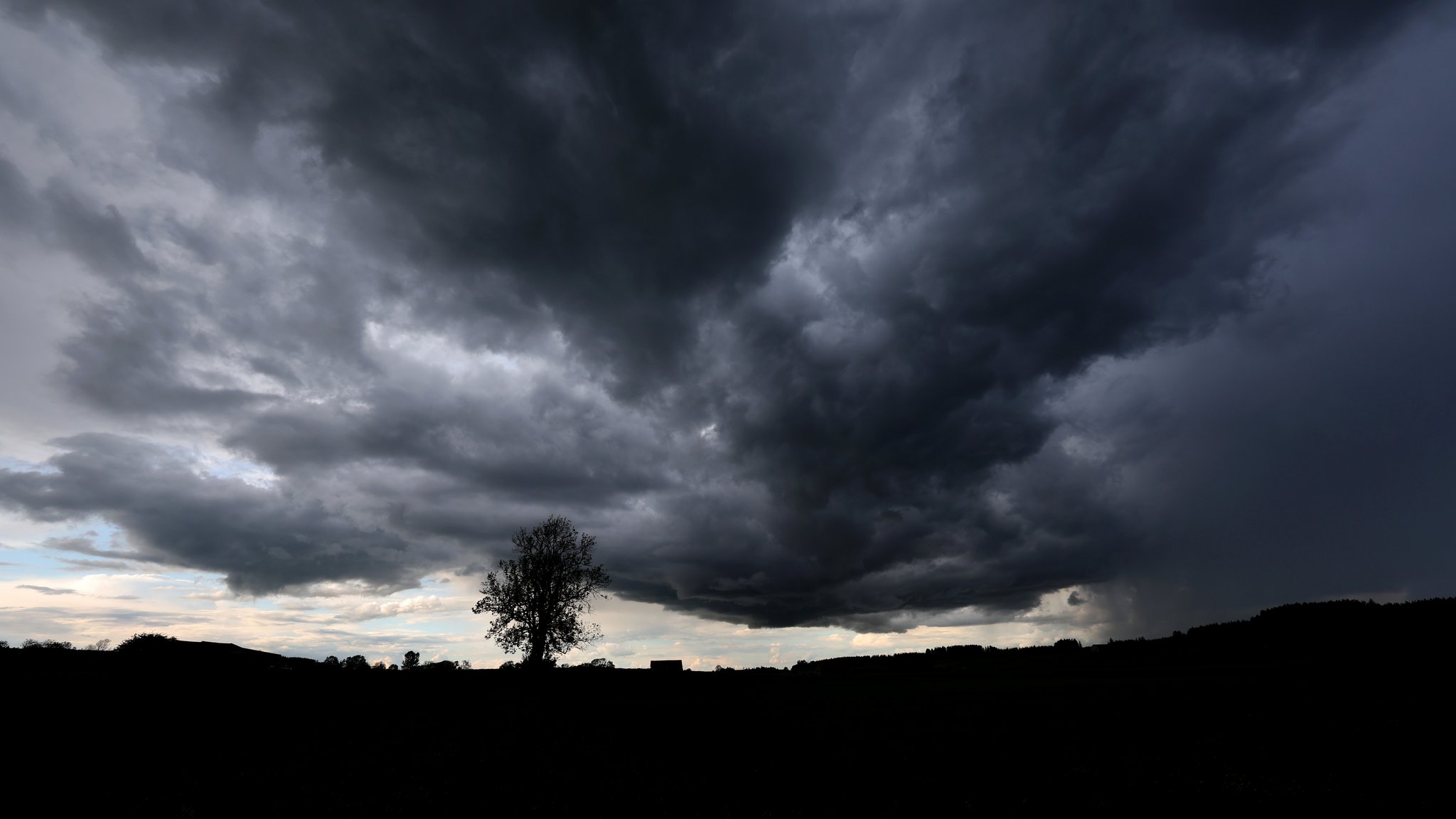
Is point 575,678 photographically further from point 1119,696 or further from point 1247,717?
point 1247,717

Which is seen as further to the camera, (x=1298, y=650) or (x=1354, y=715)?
(x=1298, y=650)

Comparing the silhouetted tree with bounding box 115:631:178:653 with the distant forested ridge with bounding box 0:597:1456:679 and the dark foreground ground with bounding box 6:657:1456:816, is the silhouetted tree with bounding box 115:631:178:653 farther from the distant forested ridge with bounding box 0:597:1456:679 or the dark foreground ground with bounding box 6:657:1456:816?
the dark foreground ground with bounding box 6:657:1456:816

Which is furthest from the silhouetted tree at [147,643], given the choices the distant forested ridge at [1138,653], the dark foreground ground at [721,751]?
the dark foreground ground at [721,751]

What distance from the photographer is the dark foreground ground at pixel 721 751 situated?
16.5m

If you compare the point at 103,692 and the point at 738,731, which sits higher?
the point at 103,692

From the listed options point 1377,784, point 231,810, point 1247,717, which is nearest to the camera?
point 231,810

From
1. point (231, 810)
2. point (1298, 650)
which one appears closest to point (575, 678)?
point (231, 810)

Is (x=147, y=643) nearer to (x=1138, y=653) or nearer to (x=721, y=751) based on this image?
(x=721, y=751)

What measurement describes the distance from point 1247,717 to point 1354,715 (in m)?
3.70

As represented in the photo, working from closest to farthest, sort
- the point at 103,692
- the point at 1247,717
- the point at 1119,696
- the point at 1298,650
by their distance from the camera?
the point at 1247,717 < the point at 103,692 < the point at 1119,696 < the point at 1298,650

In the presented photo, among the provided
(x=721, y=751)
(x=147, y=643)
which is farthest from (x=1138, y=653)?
(x=147, y=643)

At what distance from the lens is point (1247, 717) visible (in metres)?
27.1

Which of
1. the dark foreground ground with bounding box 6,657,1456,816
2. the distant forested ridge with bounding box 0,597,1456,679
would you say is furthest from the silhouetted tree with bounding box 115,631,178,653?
the dark foreground ground with bounding box 6,657,1456,816

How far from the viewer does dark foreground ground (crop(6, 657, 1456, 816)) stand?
16531mm
